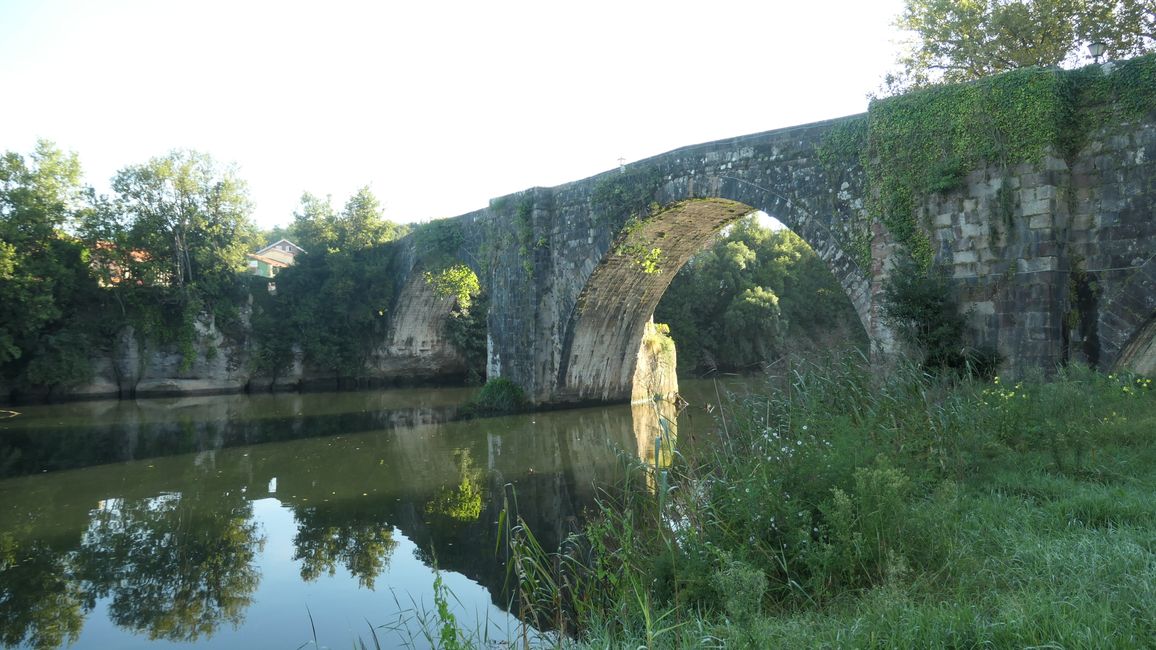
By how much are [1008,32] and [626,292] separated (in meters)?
9.05

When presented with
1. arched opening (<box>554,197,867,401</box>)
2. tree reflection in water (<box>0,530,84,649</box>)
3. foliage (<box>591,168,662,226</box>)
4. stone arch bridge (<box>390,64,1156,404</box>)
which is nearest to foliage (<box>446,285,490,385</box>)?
stone arch bridge (<box>390,64,1156,404</box>)

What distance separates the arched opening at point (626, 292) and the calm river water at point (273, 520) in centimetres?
168

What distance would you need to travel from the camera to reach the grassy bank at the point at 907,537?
2576 mm

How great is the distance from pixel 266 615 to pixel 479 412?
10.3 metres

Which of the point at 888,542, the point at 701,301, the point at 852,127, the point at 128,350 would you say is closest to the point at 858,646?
the point at 888,542

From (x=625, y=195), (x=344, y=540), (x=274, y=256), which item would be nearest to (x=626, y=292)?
(x=625, y=195)

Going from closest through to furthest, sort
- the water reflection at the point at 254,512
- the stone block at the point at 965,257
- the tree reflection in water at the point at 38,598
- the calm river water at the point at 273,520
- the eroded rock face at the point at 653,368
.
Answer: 1. the tree reflection in water at the point at 38,598
2. the calm river water at the point at 273,520
3. the water reflection at the point at 254,512
4. the stone block at the point at 965,257
5. the eroded rock face at the point at 653,368

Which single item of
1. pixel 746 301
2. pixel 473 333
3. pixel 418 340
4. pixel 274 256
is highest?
pixel 274 256

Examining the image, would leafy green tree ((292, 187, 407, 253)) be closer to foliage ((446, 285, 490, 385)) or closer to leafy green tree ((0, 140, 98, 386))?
foliage ((446, 285, 490, 385))

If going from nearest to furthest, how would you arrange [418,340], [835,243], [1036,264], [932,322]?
[1036,264] < [932,322] < [835,243] < [418,340]

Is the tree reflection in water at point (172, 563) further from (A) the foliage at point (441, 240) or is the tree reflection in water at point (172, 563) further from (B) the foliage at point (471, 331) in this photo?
(B) the foliage at point (471, 331)

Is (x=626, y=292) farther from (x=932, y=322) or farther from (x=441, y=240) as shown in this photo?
(x=932, y=322)

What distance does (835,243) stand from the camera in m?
9.40

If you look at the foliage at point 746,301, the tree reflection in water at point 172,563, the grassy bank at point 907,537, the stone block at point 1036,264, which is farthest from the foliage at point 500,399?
the foliage at point 746,301
